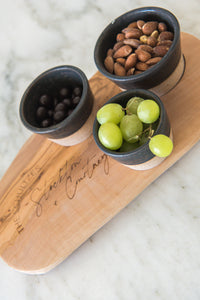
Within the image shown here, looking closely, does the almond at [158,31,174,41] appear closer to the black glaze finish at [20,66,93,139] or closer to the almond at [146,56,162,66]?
the almond at [146,56,162,66]

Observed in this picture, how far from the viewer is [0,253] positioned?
2.10 ft

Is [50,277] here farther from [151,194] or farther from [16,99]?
[16,99]

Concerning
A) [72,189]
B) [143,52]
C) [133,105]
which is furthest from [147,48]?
[72,189]

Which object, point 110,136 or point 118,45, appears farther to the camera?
point 118,45

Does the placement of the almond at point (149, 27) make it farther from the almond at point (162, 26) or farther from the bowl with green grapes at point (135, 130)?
the bowl with green grapes at point (135, 130)

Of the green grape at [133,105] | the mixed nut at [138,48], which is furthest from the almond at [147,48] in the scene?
the green grape at [133,105]

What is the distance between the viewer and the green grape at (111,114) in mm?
517

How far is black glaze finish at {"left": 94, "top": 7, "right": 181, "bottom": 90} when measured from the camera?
0.53m

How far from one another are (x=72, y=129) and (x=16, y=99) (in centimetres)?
34

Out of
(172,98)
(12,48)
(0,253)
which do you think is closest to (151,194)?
(172,98)

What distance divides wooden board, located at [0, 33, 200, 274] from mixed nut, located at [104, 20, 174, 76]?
0.28ft

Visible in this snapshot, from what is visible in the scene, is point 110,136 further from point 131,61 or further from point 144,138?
point 131,61

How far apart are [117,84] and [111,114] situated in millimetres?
91

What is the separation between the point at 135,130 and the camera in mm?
508
